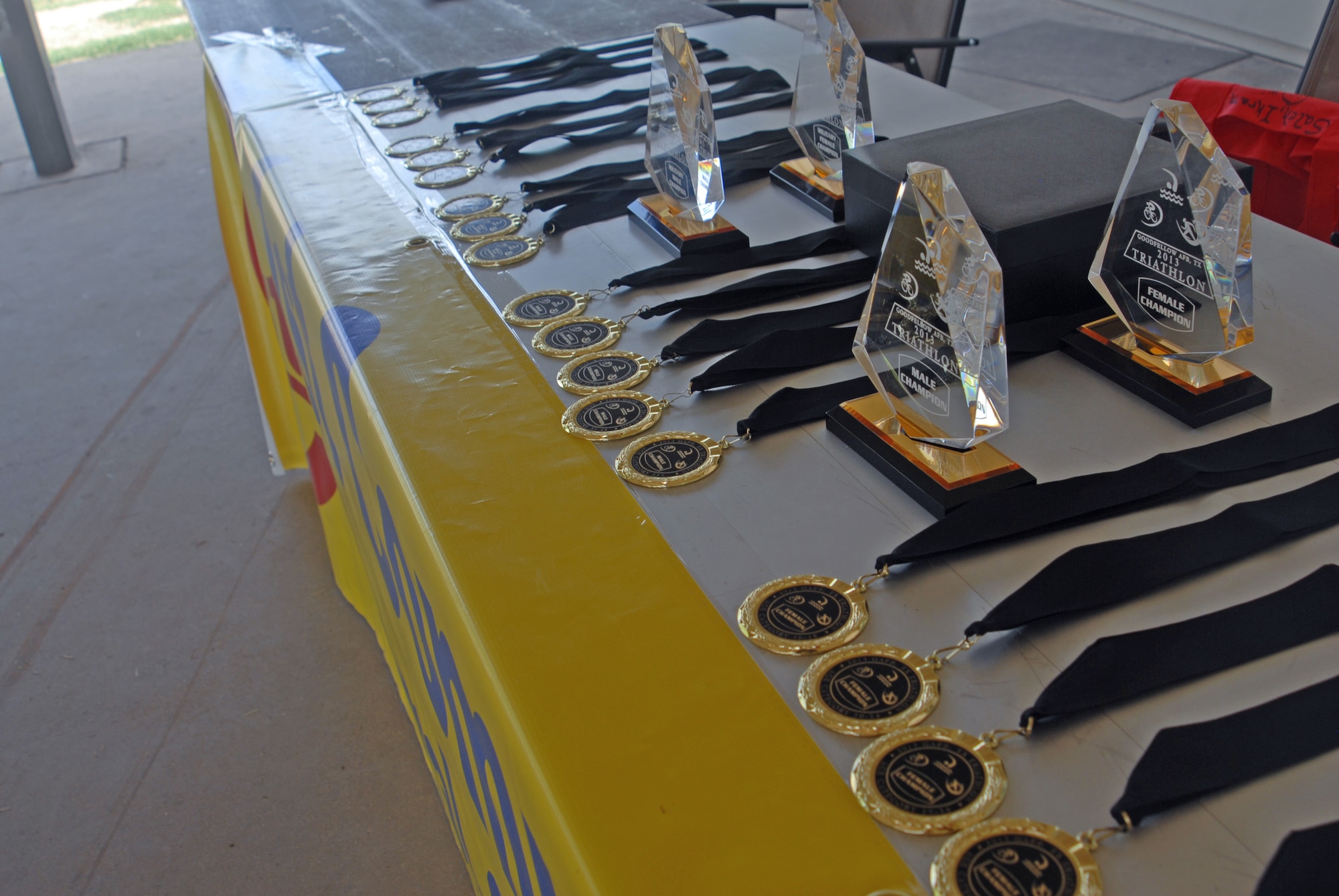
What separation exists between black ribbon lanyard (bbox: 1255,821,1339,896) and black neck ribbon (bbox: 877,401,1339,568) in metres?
0.25

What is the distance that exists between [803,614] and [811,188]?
28.3 inches

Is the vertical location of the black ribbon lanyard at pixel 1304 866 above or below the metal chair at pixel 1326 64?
below

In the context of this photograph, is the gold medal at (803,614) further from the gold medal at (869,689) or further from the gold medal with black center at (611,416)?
the gold medal with black center at (611,416)

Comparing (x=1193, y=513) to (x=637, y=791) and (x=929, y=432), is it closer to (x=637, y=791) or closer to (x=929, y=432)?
(x=929, y=432)

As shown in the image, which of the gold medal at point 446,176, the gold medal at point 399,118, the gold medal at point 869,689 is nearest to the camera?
the gold medal at point 869,689

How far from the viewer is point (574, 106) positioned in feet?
5.24

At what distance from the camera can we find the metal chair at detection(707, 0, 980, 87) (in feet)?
6.61

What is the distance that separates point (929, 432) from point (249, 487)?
5.82ft

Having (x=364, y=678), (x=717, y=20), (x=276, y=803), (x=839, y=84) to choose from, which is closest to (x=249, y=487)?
(x=364, y=678)

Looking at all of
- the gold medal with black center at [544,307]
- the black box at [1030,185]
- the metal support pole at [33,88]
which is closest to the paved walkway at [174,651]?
the gold medal with black center at [544,307]

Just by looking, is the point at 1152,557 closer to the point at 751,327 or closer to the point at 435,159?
the point at 751,327

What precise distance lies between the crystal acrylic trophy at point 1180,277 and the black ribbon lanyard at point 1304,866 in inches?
15.1

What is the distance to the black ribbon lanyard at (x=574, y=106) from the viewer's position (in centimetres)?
153

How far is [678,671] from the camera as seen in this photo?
595 millimetres
